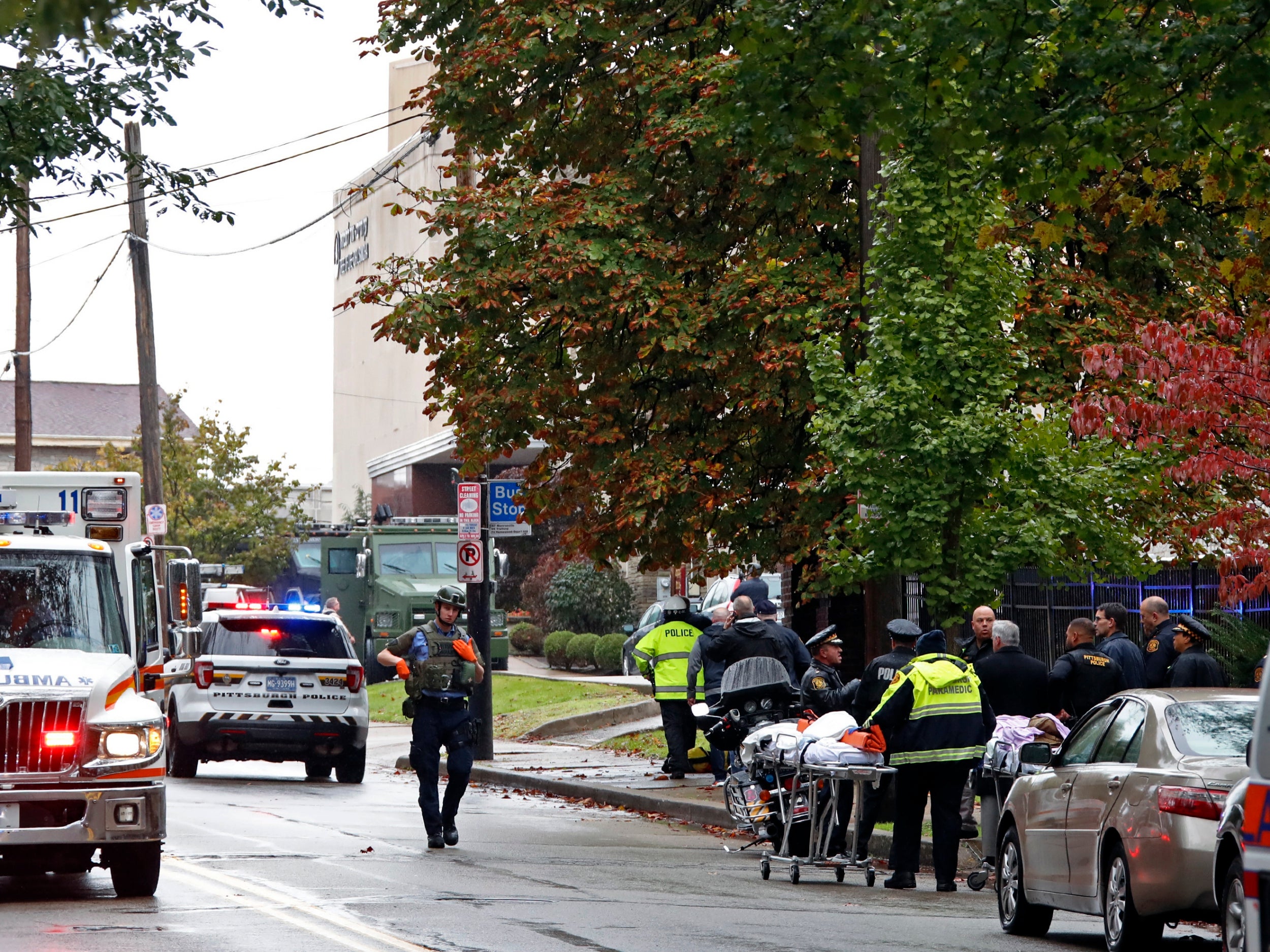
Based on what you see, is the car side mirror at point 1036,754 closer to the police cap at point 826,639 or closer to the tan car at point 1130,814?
the tan car at point 1130,814

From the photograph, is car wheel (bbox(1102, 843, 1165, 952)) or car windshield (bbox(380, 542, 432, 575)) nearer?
car wheel (bbox(1102, 843, 1165, 952))

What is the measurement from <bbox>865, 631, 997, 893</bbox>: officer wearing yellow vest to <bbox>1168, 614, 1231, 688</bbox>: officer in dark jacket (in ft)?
6.39

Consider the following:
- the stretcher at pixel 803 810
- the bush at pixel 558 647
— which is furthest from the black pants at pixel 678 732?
the bush at pixel 558 647

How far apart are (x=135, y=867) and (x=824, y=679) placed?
19.1ft

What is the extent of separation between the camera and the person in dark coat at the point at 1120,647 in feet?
49.1

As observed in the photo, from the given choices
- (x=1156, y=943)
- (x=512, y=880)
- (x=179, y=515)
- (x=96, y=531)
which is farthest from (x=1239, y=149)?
(x=179, y=515)

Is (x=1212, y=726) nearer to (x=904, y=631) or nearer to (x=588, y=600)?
(x=904, y=631)

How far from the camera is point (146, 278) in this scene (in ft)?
101

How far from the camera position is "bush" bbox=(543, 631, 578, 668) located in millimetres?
43906

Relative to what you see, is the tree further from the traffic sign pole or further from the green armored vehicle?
the traffic sign pole

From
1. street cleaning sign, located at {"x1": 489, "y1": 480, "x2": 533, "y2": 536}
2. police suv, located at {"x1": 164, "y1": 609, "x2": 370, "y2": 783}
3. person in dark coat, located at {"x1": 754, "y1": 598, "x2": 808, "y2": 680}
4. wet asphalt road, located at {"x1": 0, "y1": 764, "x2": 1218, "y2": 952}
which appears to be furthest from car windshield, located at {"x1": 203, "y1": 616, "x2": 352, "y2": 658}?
person in dark coat, located at {"x1": 754, "y1": 598, "x2": 808, "y2": 680}

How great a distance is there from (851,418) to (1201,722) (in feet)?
19.1

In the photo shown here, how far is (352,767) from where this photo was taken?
20.9m

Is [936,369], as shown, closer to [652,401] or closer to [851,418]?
[851,418]
